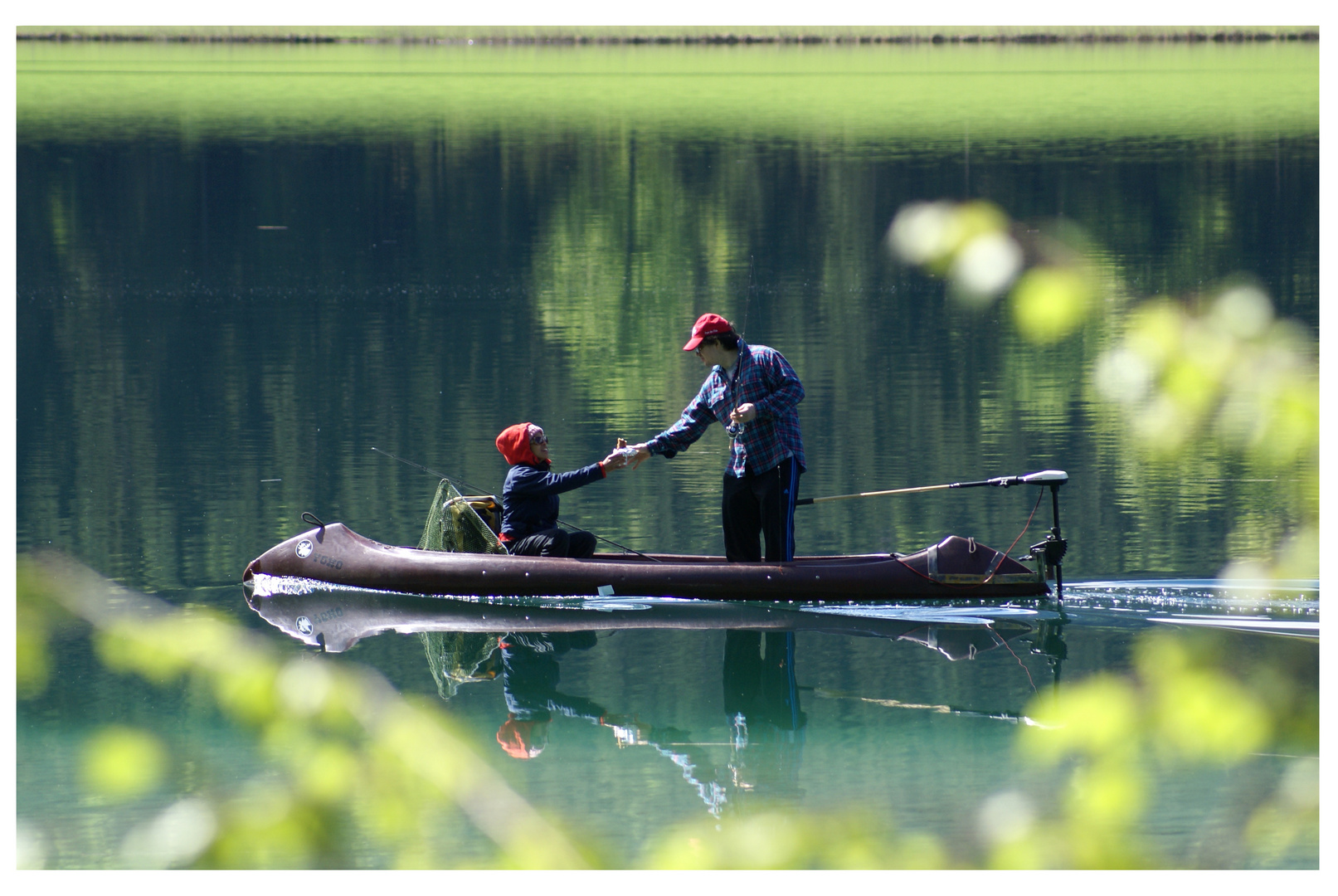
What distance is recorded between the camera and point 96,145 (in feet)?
112

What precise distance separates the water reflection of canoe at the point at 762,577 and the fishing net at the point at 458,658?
0.54 metres

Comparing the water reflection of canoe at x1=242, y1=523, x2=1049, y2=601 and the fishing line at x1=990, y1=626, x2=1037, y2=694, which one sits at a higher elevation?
the water reflection of canoe at x1=242, y1=523, x2=1049, y2=601

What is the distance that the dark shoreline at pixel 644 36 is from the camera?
197 ft

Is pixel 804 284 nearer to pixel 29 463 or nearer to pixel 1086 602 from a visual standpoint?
pixel 29 463

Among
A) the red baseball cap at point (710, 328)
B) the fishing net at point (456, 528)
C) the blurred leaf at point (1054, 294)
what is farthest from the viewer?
the fishing net at point (456, 528)

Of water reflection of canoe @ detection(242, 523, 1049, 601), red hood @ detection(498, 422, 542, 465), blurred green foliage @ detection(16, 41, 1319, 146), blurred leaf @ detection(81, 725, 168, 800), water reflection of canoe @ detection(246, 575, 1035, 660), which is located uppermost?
blurred green foliage @ detection(16, 41, 1319, 146)

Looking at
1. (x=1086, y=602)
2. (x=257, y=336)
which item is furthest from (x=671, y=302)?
(x=1086, y=602)

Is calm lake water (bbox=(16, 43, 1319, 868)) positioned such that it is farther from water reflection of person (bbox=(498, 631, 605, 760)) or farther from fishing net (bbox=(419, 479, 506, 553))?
fishing net (bbox=(419, 479, 506, 553))

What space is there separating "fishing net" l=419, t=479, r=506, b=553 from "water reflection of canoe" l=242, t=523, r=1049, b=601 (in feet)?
0.94

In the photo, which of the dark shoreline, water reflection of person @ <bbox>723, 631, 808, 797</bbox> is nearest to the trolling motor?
water reflection of person @ <bbox>723, 631, 808, 797</bbox>

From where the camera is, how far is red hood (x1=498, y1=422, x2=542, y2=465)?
334 inches

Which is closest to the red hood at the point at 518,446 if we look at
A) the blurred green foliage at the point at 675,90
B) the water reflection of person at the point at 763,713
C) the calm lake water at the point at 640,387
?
the calm lake water at the point at 640,387

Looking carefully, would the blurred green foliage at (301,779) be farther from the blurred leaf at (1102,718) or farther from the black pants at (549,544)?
the black pants at (549,544)

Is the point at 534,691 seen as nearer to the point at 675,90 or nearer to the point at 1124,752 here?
the point at 1124,752
